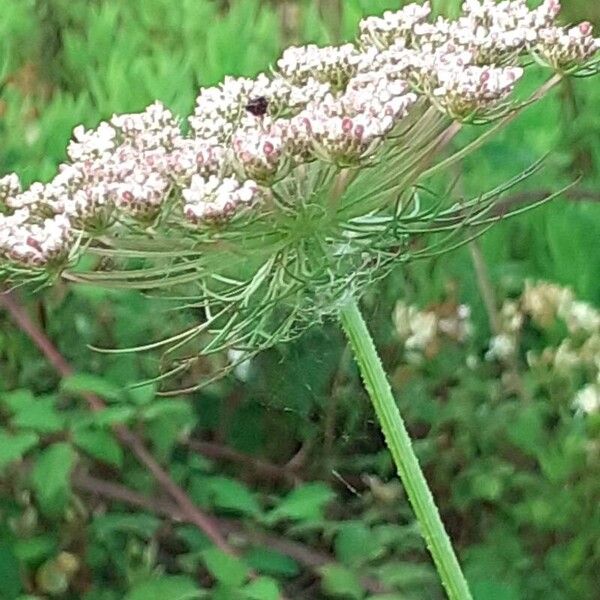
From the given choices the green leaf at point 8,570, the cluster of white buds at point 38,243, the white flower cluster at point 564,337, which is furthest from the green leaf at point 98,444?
the white flower cluster at point 564,337

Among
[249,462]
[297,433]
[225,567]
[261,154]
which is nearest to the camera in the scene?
[261,154]

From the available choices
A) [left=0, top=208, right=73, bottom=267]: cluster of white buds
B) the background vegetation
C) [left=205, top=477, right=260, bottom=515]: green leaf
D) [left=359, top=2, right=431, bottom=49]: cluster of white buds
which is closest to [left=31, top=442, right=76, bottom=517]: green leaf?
the background vegetation

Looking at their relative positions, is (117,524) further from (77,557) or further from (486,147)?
(486,147)

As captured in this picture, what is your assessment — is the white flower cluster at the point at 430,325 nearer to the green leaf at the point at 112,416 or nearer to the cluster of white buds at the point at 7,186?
the green leaf at the point at 112,416

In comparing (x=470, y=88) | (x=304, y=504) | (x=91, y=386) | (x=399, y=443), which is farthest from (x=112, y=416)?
(x=470, y=88)

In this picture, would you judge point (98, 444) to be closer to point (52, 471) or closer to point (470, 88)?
point (52, 471)

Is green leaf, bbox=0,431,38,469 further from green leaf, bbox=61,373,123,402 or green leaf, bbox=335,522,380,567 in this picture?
green leaf, bbox=335,522,380,567

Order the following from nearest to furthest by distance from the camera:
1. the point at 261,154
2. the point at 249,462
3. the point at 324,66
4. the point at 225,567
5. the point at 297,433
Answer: the point at 261,154, the point at 324,66, the point at 225,567, the point at 249,462, the point at 297,433
